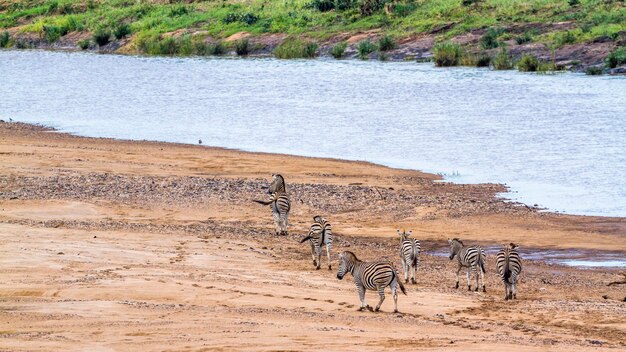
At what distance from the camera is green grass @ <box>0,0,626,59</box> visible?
59219mm

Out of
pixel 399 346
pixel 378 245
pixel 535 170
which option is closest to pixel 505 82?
pixel 535 170

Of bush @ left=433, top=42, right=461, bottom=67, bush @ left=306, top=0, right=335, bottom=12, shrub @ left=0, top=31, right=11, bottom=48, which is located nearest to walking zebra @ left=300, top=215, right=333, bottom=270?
bush @ left=433, top=42, right=461, bottom=67

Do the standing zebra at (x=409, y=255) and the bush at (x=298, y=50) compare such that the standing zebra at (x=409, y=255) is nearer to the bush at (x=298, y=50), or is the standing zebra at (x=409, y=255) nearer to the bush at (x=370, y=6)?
the bush at (x=298, y=50)

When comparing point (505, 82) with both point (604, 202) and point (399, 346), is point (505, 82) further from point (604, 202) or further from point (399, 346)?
point (399, 346)

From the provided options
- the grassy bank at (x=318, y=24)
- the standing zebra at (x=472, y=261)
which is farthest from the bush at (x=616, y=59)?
the standing zebra at (x=472, y=261)

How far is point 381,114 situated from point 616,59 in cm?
1485

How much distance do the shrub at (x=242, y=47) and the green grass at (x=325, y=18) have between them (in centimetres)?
252

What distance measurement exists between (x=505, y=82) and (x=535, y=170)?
2237 centimetres

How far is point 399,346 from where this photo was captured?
11.5m

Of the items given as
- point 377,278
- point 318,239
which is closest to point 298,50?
point 318,239

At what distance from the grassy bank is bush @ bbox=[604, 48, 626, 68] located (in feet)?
3.70

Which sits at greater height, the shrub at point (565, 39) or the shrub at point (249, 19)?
the shrub at point (249, 19)

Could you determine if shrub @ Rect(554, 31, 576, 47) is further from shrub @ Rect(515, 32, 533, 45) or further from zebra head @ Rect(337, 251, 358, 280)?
zebra head @ Rect(337, 251, 358, 280)

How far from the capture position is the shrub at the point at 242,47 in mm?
72250
